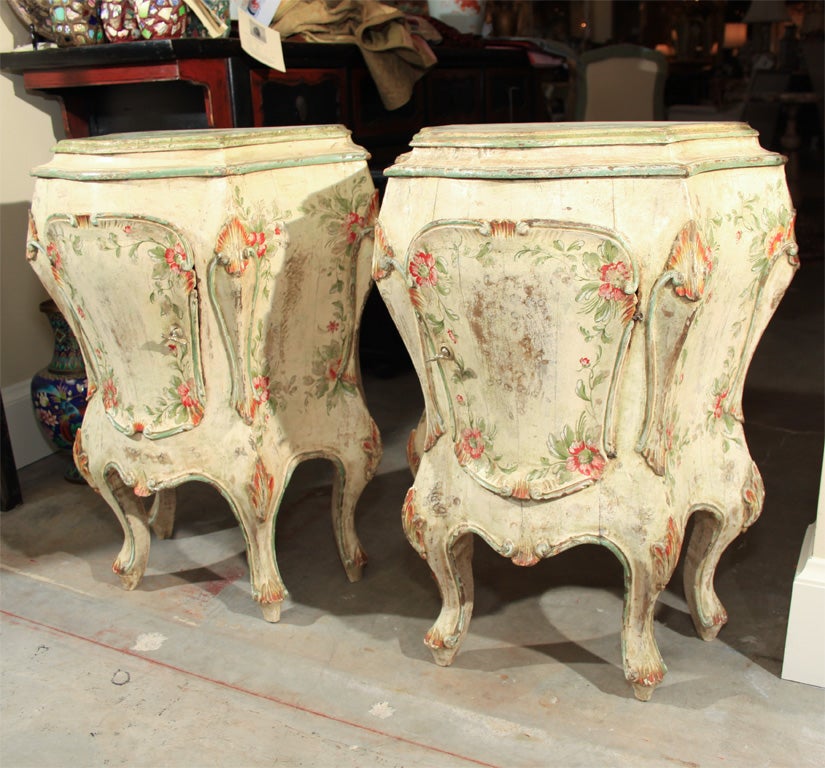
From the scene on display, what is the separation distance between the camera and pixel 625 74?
473cm

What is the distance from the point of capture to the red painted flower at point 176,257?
145cm

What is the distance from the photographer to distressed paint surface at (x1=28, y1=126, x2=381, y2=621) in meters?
1.45

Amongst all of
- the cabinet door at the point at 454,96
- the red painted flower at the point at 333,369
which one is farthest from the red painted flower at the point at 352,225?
the cabinet door at the point at 454,96

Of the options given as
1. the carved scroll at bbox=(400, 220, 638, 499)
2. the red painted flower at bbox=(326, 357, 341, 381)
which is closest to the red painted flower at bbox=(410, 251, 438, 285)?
the carved scroll at bbox=(400, 220, 638, 499)

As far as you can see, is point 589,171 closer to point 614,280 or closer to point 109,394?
point 614,280

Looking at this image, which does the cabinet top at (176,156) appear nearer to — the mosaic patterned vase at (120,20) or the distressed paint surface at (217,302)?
the distressed paint surface at (217,302)

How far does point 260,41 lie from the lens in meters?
2.14

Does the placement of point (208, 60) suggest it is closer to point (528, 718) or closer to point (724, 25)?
point (528, 718)

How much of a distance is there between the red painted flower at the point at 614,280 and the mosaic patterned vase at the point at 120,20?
1.47 metres

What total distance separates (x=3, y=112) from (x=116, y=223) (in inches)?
45.9

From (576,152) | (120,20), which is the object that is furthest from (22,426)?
(576,152)

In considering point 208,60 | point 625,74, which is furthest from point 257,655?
point 625,74

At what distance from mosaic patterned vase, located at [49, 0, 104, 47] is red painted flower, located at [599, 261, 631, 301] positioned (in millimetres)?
1579

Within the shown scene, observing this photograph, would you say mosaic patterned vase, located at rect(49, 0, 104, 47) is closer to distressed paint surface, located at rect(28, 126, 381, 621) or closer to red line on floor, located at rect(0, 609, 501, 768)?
distressed paint surface, located at rect(28, 126, 381, 621)
